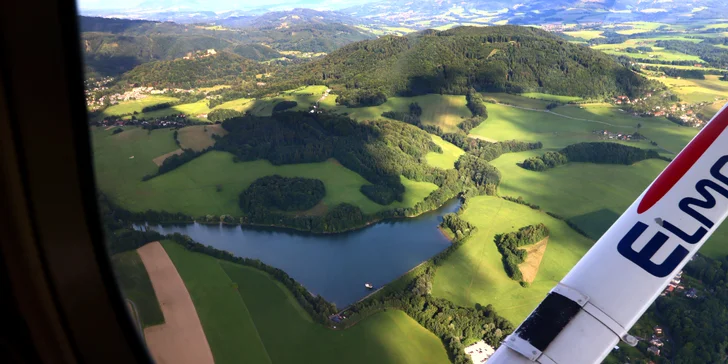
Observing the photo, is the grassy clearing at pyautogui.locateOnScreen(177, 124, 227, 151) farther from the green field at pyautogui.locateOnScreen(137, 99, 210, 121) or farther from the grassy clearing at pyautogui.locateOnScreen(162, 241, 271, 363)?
the grassy clearing at pyautogui.locateOnScreen(162, 241, 271, 363)

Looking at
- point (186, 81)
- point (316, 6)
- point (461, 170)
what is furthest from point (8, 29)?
point (316, 6)

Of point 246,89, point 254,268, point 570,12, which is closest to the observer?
point 254,268

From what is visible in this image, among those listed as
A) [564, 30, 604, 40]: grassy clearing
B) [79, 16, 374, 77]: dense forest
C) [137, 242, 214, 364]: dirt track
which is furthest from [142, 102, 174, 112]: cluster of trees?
[564, 30, 604, 40]: grassy clearing

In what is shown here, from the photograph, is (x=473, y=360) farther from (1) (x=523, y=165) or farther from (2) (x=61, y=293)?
(1) (x=523, y=165)

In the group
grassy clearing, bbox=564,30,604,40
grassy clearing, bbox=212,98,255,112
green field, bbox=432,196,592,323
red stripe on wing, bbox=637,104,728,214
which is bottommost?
green field, bbox=432,196,592,323

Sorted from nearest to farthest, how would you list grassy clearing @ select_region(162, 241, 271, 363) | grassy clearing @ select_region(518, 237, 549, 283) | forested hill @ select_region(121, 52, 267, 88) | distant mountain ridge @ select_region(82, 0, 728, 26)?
grassy clearing @ select_region(162, 241, 271, 363) → grassy clearing @ select_region(518, 237, 549, 283) → forested hill @ select_region(121, 52, 267, 88) → distant mountain ridge @ select_region(82, 0, 728, 26)

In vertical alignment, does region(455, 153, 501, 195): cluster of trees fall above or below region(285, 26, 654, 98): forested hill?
below
